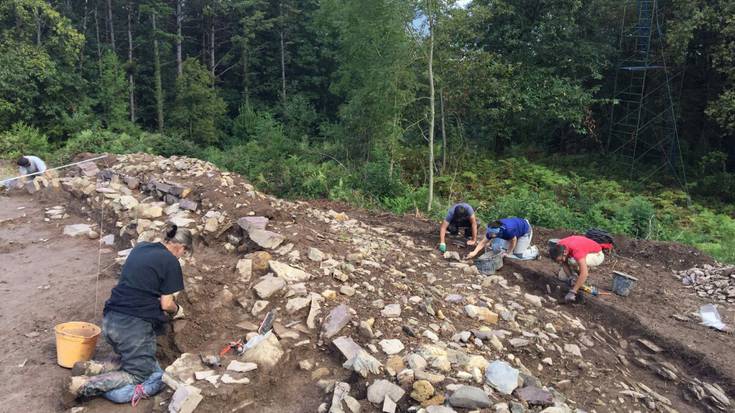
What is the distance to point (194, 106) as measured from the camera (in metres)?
22.0

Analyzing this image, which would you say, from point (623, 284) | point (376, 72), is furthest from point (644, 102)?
point (623, 284)

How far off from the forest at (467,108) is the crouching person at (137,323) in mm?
7123

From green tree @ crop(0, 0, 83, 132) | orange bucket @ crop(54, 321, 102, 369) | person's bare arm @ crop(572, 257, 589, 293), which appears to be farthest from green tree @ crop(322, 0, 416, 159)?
green tree @ crop(0, 0, 83, 132)

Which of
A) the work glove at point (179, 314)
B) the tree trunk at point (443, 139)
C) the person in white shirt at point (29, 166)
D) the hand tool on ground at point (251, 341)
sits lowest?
the hand tool on ground at point (251, 341)

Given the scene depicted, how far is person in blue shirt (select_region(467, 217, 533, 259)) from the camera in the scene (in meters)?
7.22

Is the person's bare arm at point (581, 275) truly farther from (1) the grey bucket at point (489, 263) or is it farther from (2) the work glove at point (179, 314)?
(2) the work glove at point (179, 314)

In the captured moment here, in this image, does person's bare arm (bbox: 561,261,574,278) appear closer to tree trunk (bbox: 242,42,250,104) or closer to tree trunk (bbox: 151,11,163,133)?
tree trunk (bbox: 151,11,163,133)

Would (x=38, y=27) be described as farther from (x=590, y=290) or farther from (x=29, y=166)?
(x=590, y=290)

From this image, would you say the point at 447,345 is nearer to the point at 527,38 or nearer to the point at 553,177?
the point at 553,177

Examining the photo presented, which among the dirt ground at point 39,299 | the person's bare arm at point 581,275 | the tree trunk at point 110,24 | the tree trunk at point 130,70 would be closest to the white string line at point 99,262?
the dirt ground at point 39,299

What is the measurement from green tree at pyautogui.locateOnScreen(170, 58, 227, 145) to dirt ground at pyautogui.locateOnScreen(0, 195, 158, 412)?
13.6 meters

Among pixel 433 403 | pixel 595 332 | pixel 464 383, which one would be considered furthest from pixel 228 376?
pixel 595 332

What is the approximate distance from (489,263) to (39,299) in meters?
5.60

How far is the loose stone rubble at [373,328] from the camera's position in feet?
12.5
